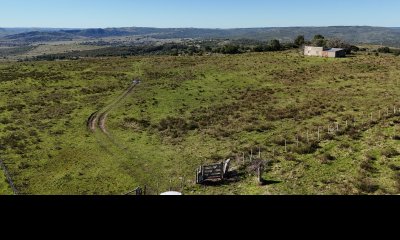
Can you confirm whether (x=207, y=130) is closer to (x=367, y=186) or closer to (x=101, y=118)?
(x=101, y=118)

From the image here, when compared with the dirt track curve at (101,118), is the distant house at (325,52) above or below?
above

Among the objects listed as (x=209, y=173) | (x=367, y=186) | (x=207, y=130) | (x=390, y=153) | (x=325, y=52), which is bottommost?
(x=207, y=130)

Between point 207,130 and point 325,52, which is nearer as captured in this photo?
point 207,130

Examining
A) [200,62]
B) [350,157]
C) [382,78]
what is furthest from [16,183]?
[200,62]

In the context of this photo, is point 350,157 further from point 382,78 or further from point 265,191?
point 382,78

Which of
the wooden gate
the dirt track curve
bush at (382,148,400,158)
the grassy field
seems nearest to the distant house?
the grassy field

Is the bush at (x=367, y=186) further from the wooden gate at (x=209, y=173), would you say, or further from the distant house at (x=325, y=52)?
the distant house at (x=325, y=52)

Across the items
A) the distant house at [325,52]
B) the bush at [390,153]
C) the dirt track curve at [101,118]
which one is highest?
the distant house at [325,52]

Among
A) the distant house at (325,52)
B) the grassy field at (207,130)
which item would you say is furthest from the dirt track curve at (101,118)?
the distant house at (325,52)

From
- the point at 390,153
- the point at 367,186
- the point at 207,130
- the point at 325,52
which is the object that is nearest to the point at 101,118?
the point at 207,130
